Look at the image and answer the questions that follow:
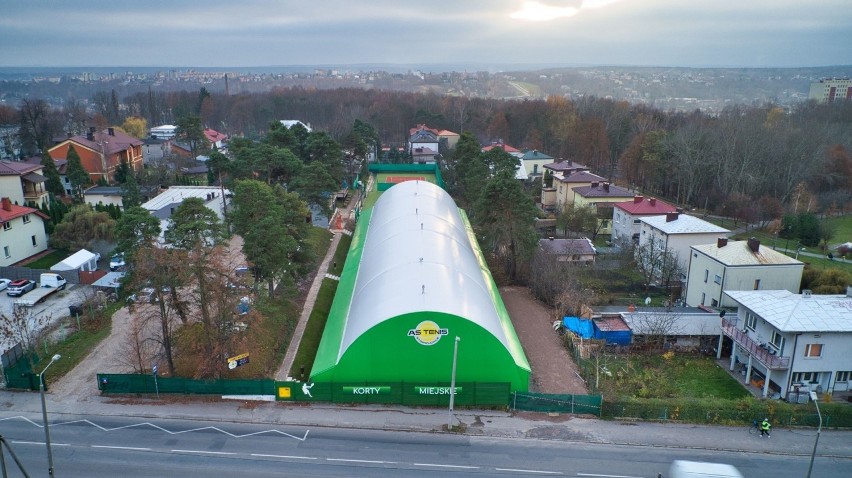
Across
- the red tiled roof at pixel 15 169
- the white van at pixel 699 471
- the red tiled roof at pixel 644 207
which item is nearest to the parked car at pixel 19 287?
the red tiled roof at pixel 15 169

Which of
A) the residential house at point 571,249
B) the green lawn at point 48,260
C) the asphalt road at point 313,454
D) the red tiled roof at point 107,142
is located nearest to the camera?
the asphalt road at point 313,454

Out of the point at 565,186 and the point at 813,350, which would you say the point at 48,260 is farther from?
the point at 813,350

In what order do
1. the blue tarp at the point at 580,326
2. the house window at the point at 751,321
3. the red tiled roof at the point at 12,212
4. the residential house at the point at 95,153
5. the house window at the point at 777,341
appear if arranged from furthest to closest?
the residential house at the point at 95,153
the red tiled roof at the point at 12,212
the blue tarp at the point at 580,326
the house window at the point at 751,321
the house window at the point at 777,341

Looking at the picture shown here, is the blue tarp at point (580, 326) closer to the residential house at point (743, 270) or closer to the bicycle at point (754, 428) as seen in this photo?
the residential house at point (743, 270)

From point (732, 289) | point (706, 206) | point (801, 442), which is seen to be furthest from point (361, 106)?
point (801, 442)

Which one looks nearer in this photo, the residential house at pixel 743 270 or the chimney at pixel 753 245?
the residential house at pixel 743 270

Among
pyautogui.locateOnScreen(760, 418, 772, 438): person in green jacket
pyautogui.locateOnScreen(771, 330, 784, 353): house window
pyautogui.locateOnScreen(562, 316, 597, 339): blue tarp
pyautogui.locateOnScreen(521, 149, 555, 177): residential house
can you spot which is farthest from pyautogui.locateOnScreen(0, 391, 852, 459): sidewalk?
pyautogui.locateOnScreen(521, 149, 555, 177): residential house

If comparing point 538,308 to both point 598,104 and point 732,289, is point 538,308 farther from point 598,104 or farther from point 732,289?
point 598,104
